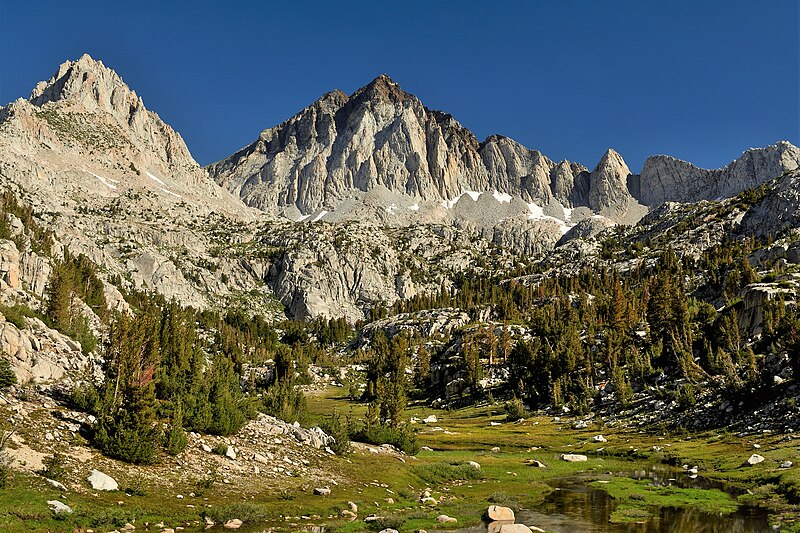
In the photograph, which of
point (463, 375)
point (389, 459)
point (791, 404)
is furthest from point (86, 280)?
point (791, 404)

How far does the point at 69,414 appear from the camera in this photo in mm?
31719

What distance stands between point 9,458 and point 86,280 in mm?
145387

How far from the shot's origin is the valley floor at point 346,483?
2241 cm

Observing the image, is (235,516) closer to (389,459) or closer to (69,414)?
(69,414)

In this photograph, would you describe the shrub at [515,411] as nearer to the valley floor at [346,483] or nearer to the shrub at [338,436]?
the valley floor at [346,483]

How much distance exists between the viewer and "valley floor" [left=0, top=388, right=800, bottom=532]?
73.5 feet

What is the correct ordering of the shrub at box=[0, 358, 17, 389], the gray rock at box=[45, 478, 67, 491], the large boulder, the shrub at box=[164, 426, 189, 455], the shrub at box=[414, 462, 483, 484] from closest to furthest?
the gray rock at box=[45, 478, 67, 491]
the large boulder
the shrub at box=[164, 426, 189, 455]
the shrub at box=[0, 358, 17, 389]
the shrub at box=[414, 462, 483, 484]

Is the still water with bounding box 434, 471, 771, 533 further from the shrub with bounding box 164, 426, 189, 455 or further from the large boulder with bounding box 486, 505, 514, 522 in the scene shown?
the shrub with bounding box 164, 426, 189, 455

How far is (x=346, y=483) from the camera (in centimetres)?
3381

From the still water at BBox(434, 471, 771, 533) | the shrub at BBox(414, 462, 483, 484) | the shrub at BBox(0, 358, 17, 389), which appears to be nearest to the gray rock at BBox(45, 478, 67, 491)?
the shrub at BBox(0, 358, 17, 389)

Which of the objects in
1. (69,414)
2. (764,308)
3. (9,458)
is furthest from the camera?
(764,308)

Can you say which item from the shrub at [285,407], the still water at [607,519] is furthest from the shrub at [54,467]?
the shrub at [285,407]

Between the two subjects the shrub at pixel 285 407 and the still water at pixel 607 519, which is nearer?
the still water at pixel 607 519

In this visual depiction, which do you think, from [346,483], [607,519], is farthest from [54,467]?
[607,519]
